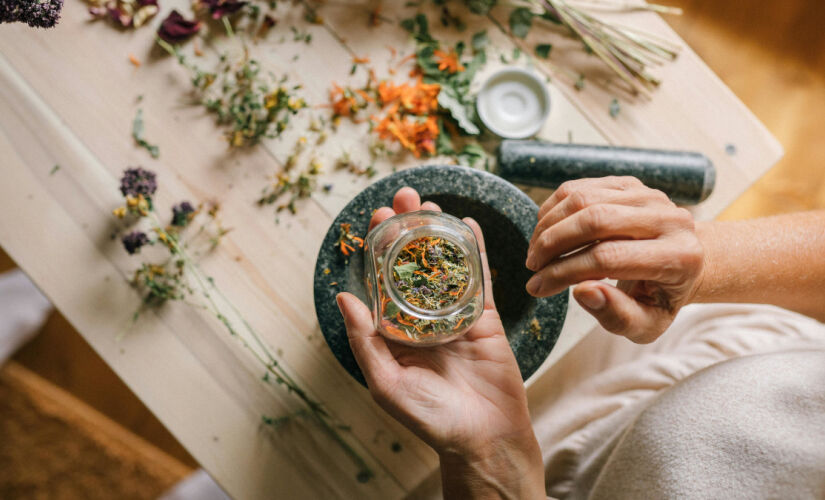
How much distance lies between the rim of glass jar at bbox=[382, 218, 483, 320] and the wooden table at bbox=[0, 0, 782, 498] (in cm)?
36

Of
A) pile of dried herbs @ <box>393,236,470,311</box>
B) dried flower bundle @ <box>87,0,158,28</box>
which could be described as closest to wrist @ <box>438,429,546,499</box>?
pile of dried herbs @ <box>393,236,470,311</box>

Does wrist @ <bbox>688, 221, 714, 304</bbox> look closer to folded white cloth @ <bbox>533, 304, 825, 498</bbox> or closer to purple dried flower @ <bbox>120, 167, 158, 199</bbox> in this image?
folded white cloth @ <bbox>533, 304, 825, 498</bbox>

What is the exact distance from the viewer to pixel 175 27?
1.17 metres

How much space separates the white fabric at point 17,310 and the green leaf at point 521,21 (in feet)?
4.93

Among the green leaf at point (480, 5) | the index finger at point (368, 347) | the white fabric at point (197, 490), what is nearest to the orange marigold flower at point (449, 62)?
the green leaf at point (480, 5)

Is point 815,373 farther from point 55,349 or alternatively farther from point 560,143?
point 55,349

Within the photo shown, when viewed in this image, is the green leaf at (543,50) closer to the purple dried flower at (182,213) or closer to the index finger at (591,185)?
the index finger at (591,185)

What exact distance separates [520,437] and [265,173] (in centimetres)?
74

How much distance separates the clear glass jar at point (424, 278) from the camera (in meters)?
0.84

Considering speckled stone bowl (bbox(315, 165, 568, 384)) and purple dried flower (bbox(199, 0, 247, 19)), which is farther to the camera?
purple dried flower (bbox(199, 0, 247, 19))

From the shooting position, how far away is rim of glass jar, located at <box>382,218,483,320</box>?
0.83 m

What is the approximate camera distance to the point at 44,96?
117 cm

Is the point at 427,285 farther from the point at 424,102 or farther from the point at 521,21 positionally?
the point at 521,21

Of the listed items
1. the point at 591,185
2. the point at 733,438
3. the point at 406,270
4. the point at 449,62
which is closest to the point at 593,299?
the point at 591,185
